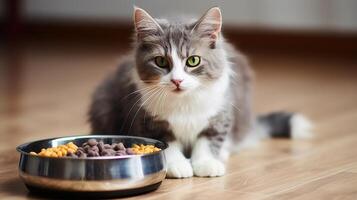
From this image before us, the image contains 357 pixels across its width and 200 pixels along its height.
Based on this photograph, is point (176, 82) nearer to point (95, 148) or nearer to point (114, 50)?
point (95, 148)

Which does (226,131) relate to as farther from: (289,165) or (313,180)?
(313,180)

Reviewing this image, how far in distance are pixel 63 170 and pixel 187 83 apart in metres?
0.52

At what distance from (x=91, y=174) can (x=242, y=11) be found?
14.1 ft

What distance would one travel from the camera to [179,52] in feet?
7.33

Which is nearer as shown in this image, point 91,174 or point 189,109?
point 91,174

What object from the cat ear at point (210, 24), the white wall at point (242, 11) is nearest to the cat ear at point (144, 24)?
the cat ear at point (210, 24)

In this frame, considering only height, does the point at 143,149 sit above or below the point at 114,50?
below

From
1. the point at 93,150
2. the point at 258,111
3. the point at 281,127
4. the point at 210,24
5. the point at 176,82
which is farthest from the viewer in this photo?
the point at 258,111

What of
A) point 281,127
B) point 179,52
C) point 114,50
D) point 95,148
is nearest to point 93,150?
point 95,148

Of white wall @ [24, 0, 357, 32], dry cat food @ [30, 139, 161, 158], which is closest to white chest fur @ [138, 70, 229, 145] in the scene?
dry cat food @ [30, 139, 161, 158]

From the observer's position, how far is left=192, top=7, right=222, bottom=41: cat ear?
2.29 metres

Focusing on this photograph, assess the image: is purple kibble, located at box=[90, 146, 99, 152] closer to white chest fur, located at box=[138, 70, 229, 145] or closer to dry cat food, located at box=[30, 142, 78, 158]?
dry cat food, located at box=[30, 142, 78, 158]

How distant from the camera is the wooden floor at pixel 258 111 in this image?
2.12 m

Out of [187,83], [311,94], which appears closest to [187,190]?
[187,83]
